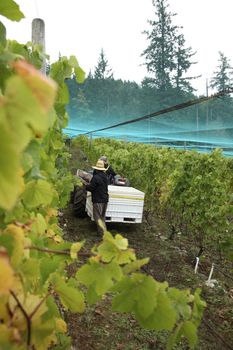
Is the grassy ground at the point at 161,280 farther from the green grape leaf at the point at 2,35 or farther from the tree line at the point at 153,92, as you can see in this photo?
the tree line at the point at 153,92

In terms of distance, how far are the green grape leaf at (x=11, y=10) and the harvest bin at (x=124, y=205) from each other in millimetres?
6808

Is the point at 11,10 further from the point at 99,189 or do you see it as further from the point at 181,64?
the point at 181,64

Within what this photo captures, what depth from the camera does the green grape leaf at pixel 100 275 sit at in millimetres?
820

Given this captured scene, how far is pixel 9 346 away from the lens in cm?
62

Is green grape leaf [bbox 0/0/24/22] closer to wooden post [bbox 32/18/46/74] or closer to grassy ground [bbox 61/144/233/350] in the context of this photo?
wooden post [bbox 32/18/46/74]

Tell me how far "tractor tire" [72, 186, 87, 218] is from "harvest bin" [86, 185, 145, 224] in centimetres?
131

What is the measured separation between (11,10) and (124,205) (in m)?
6.90

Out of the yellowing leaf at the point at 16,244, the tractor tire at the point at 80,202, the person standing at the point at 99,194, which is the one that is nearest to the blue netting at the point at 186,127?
the tractor tire at the point at 80,202

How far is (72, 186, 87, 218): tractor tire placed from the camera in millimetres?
8992

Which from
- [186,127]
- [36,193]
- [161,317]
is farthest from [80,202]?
[186,127]

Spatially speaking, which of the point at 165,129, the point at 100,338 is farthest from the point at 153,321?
the point at 165,129

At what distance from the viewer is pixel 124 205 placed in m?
7.77

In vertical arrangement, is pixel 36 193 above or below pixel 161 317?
above

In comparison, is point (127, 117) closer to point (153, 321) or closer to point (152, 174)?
point (152, 174)
